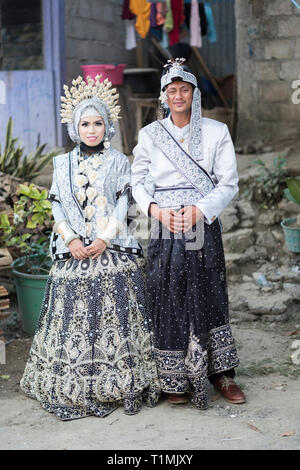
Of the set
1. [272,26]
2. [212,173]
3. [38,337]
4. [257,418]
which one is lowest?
[257,418]

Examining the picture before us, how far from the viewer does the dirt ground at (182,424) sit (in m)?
3.29

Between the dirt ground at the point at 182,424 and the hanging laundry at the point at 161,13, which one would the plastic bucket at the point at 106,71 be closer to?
the hanging laundry at the point at 161,13

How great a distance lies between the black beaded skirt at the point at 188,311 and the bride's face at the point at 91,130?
66cm

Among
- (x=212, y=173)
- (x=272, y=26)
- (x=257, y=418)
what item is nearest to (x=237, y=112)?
(x=272, y=26)

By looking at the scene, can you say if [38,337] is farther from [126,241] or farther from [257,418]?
[257,418]

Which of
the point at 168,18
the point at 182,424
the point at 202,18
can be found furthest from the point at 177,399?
the point at 202,18

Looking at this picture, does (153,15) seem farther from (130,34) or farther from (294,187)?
(294,187)

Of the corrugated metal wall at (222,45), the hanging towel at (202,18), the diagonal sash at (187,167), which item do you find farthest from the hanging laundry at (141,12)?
the diagonal sash at (187,167)

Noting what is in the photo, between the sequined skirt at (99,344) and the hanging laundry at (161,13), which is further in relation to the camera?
the hanging laundry at (161,13)

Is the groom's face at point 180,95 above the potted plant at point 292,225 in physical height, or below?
above

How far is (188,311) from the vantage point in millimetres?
3648

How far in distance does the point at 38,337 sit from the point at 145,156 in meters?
1.26

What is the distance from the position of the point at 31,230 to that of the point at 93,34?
14.5 feet

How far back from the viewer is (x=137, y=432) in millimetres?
3430
